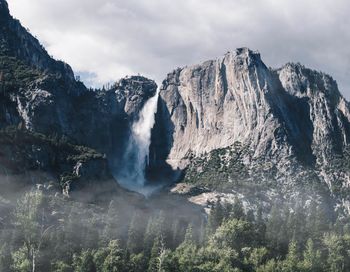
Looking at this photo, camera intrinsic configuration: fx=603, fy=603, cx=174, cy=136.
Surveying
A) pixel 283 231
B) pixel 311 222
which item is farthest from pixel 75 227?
pixel 311 222

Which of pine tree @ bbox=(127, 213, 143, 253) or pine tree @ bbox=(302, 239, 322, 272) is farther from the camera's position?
pine tree @ bbox=(127, 213, 143, 253)

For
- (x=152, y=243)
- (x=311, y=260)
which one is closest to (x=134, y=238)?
(x=152, y=243)

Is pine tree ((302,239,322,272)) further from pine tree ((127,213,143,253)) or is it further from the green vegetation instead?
pine tree ((127,213,143,253))

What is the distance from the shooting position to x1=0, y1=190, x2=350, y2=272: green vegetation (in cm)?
14588

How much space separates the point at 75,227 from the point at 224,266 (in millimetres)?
45673

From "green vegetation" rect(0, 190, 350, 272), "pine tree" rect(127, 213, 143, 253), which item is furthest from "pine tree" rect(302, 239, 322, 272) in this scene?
"pine tree" rect(127, 213, 143, 253)

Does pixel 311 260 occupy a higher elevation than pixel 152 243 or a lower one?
higher

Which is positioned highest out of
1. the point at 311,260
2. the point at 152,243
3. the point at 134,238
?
the point at 311,260

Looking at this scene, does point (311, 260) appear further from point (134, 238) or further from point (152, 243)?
point (134, 238)

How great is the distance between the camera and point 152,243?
6590 inches

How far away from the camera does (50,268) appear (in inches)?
5704

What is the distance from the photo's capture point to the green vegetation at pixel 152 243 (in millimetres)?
145875

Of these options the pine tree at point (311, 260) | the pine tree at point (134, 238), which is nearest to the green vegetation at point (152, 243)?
the pine tree at point (311, 260)

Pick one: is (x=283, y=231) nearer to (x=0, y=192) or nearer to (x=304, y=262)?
(x=304, y=262)
